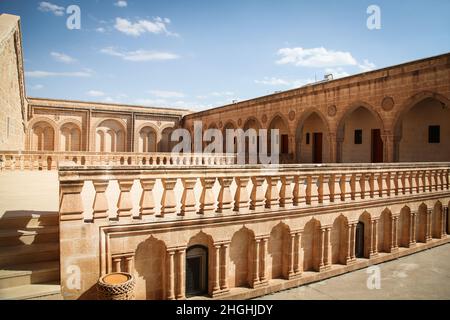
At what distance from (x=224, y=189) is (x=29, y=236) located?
2750 mm

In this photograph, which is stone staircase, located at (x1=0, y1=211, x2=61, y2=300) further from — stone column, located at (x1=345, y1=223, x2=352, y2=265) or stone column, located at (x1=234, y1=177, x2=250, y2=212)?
stone column, located at (x1=345, y1=223, x2=352, y2=265)

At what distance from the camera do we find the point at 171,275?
4.18 meters

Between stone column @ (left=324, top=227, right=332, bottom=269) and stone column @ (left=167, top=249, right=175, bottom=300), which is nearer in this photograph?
stone column @ (left=167, top=249, right=175, bottom=300)

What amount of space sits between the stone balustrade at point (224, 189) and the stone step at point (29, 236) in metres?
0.55

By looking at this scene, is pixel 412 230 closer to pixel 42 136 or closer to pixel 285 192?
pixel 285 192

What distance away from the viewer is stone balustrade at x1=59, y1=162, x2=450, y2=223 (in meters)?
3.65

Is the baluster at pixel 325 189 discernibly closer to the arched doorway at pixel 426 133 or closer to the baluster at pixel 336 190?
the baluster at pixel 336 190

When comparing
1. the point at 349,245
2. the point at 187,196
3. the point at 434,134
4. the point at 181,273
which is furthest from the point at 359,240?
the point at 434,134

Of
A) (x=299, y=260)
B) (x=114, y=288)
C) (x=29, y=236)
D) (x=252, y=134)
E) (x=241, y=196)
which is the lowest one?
(x=299, y=260)

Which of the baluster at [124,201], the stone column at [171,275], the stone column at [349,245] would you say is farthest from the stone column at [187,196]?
the stone column at [349,245]

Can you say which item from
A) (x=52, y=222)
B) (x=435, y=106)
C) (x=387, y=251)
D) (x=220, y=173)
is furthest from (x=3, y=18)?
(x=435, y=106)

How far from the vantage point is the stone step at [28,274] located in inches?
137

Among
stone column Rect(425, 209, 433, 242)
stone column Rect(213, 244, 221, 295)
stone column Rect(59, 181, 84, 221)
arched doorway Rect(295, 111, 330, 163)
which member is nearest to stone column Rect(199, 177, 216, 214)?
stone column Rect(213, 244, 221, 295)
